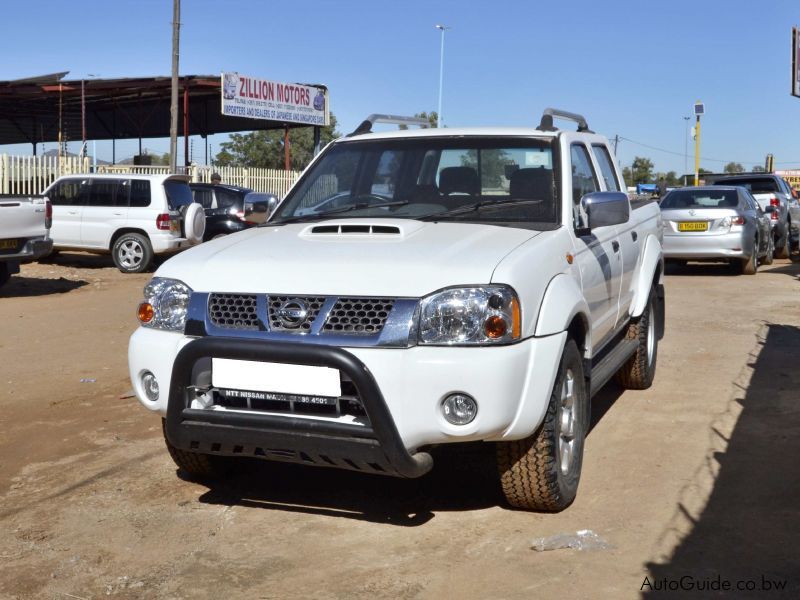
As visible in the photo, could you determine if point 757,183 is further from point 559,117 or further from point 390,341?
point 390,341

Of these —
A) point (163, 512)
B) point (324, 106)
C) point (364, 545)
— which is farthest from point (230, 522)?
point (324, 106)

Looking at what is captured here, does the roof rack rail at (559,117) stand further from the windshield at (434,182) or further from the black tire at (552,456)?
the black tire at (552,456)

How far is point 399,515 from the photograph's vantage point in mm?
4492

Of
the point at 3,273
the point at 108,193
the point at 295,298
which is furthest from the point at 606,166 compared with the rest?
the point at 108,193

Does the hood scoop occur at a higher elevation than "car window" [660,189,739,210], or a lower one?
Answer: lower

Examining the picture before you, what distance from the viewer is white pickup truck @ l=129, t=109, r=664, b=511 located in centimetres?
382

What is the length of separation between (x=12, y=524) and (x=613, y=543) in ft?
8.68

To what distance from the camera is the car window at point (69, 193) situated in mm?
17016

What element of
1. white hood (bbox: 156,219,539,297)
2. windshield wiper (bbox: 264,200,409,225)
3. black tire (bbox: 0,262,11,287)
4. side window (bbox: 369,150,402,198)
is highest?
side window (bbox: 369,150,402,198)

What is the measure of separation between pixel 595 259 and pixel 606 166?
151 centimetres

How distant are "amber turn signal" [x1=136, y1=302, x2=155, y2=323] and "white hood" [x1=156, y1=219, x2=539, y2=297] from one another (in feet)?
0.53

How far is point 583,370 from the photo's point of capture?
4707 millimetres

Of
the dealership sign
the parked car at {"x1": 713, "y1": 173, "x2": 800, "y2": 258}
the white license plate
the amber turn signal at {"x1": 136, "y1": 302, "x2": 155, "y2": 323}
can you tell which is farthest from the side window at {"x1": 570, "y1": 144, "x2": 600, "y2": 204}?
the dealership sign

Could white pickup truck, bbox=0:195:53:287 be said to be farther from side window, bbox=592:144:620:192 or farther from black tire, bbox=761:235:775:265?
black tire, bbox=761:235:775:265
